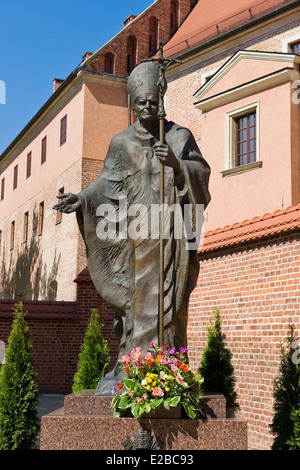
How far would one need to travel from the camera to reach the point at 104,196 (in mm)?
5055

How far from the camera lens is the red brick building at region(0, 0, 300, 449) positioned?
9.09 metres

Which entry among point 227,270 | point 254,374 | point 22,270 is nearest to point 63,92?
point 22,270

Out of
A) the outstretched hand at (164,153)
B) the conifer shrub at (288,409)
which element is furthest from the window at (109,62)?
the outstretched hand at (164,153)

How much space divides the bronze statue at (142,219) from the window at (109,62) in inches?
744

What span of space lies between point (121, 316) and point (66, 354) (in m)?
9.88

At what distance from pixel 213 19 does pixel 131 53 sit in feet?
13.1

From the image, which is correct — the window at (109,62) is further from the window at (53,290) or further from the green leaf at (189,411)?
the green leaf at (189,411)

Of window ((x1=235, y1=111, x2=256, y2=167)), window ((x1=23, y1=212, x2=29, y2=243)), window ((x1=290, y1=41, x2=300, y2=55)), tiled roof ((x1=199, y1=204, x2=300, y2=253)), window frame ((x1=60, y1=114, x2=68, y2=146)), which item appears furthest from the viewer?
window ((x1=23, y1=212, x2=29, y2=243))

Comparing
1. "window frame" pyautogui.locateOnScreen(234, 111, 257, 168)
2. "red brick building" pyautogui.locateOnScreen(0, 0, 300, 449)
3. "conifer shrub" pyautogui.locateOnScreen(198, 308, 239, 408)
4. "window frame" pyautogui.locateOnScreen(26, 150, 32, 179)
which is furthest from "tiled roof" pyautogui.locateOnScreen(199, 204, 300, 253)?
"window frame" pyautogui.locateOnScreen(26, 150, 32, 179)

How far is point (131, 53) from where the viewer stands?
24.1 metres

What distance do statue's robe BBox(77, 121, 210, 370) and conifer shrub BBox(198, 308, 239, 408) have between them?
12.7ft

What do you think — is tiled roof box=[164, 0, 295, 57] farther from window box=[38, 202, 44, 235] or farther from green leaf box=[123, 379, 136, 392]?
green leaf box=[123, 379, 136, 392]
